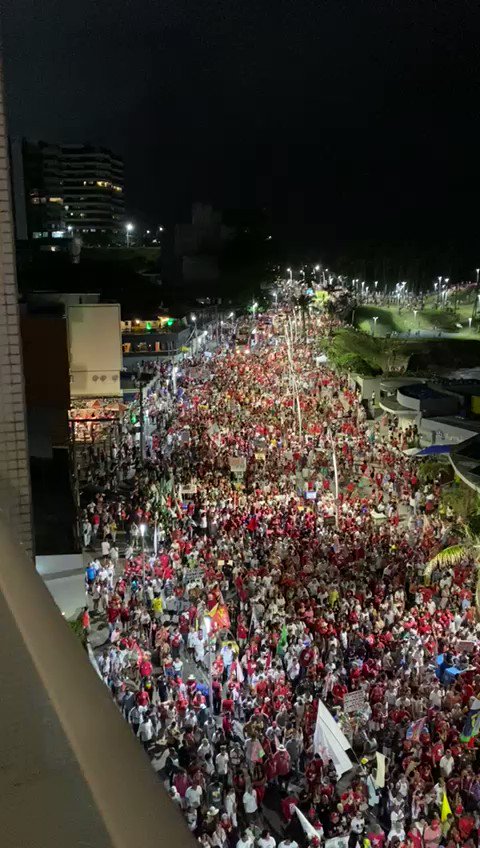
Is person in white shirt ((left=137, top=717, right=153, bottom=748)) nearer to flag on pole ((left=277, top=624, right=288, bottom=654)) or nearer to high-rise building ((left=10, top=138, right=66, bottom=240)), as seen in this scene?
flag on pole ((left=277, top=624, right=288, bottom=654))

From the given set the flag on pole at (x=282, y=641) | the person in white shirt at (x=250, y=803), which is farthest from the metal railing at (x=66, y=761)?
the flag on pole at (x=282, y=641)

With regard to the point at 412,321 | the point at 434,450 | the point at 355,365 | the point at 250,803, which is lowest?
the point at 250,803

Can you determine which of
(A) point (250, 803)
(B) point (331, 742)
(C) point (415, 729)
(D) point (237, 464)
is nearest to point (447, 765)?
(C) point (415, 729)

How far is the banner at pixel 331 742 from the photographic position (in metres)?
8.14

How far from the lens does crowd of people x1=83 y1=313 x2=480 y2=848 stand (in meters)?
7.86

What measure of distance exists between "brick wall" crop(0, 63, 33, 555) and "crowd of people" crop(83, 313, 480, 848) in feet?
10.1

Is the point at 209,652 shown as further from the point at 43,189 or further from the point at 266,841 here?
the point at 43,189

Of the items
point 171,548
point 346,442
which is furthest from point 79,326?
point 346,442

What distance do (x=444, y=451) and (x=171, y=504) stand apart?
32.5ft

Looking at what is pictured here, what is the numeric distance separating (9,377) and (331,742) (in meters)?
5.49

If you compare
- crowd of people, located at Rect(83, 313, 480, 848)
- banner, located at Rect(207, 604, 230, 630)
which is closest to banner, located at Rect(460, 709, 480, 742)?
crowd of people, located at Rect(83, 313, 480, 848)

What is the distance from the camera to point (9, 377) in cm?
593

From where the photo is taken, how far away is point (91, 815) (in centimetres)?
126

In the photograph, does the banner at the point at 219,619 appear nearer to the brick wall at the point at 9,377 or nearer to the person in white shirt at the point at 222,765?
the person in white shirt at the point at 222,765
